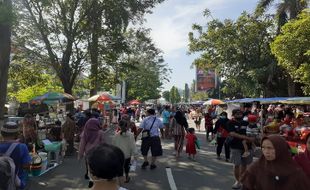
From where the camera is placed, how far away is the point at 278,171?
402cm

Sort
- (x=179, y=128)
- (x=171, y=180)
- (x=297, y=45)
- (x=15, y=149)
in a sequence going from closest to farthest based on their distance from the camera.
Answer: (x=15, y=149) → (x=171, y=180) → (x=179, y=128) → (x=297, y=45)

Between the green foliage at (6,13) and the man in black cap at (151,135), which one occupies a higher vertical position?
the green foliage at (6,13)

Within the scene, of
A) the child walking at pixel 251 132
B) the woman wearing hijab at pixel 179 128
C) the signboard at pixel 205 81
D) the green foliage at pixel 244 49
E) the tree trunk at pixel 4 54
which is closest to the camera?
the child walking at pixel 251 132

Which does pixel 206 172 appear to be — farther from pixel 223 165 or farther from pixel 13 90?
pixel 13 90

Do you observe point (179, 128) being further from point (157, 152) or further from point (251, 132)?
point (251, 132)

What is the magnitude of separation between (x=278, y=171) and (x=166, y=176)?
7.86 metres

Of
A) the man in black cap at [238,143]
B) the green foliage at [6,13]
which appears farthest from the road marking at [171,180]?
the green foliage at [6,13]

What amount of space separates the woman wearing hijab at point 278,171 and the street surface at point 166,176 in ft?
20.2

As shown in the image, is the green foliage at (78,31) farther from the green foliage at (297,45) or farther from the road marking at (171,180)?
the road marking at (171,180)

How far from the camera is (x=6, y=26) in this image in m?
15.9

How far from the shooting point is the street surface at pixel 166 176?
10375mm

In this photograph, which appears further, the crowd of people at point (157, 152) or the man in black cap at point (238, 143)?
the man in black cap at point (238, 143)

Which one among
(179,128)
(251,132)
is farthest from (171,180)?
(179,128)

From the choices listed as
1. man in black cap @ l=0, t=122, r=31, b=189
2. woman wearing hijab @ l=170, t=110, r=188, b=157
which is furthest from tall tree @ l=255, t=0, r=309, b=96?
man in black cap @ l=0, t=122, r=31, b=189
